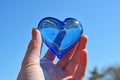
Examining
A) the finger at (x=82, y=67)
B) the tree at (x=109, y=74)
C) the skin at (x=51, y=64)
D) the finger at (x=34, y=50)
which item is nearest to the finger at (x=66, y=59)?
the skin at (x=51, y=64)

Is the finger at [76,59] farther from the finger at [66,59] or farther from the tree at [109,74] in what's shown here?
the tree at [109,74]

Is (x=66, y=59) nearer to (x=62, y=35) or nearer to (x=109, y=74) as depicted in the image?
(x=62, y=35)

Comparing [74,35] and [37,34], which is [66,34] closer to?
[74,35]

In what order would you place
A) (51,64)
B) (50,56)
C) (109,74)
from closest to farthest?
(51,64) → (50,56) → (109,74)

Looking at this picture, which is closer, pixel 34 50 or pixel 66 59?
pixel 34 50

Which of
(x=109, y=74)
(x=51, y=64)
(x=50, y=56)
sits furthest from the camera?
(x=109, y=74)

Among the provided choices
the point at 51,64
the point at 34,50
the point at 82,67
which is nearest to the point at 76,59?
the point at 82,67

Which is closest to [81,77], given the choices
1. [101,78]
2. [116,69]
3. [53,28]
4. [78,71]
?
[78,71]
